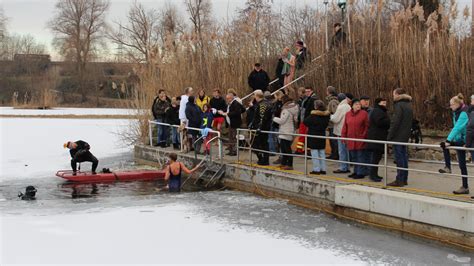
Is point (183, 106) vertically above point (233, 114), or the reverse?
point (183, 106)

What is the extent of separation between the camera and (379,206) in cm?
881

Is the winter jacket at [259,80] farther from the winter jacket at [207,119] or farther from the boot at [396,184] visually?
the boot at [396,184]

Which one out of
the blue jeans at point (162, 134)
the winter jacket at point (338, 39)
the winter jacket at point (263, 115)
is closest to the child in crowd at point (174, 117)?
the blue jeans at point (162, 134)

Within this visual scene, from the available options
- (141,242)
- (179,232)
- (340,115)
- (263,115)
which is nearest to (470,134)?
(340,115)

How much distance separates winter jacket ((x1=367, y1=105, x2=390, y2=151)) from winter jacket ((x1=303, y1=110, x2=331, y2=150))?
41.3 inches

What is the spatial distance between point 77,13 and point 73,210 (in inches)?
2293

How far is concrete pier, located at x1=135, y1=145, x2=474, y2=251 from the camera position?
7.71 m

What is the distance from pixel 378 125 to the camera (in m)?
9.95

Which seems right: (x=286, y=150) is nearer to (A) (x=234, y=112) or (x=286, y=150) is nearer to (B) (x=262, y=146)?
(B) (x=262, y=146)

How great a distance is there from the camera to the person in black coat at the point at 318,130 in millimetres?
10820

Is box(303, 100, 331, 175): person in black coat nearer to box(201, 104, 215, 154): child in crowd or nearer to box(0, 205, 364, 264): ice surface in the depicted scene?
box(0, 205, 364, 264): ice surface

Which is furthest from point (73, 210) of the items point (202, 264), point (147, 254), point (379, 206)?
point (379, 206)

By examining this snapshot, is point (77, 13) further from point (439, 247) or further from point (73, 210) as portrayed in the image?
point (439, 247)

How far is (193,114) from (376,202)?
278 inches
